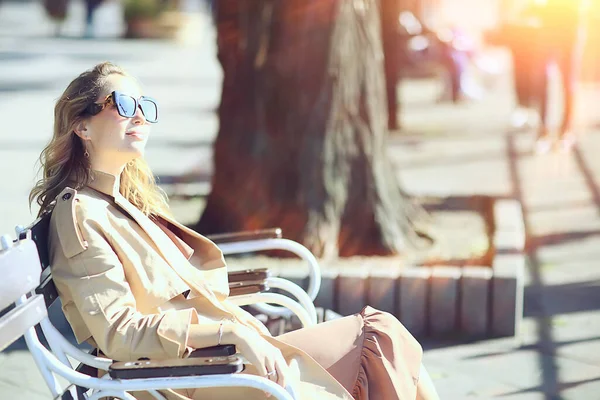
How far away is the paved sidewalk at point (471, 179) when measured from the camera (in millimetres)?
4457

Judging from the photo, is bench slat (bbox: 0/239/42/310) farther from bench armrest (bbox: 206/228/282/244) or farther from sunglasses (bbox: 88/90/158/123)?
bench armrest (bbox: 206/228/282/244)

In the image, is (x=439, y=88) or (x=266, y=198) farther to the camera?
(x=439, y=88)

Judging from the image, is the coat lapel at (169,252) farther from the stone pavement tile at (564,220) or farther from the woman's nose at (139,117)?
the stone pavement tile at (564,220)

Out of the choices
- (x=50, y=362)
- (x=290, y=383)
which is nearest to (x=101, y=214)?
(x=50, y=362)

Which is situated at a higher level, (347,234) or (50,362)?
(50,362)

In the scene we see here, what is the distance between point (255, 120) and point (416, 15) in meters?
14.2

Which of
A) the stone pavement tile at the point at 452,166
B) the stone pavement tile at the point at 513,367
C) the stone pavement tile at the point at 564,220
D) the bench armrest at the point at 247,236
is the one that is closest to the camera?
the bench armrest at the point at 247,236

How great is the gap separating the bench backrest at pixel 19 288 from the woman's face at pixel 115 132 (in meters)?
0.36

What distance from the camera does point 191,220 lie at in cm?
673

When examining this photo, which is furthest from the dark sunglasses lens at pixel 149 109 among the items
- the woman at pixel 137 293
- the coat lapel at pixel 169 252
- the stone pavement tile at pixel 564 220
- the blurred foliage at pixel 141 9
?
the blurred foliage at pixel 141 9

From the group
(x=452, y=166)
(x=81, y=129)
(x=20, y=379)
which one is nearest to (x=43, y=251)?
(x=81, y=129)

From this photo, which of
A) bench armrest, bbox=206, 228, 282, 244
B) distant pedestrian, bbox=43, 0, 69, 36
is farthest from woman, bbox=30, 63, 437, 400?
distant pedestrian, bbox=43, 0, 69, 36

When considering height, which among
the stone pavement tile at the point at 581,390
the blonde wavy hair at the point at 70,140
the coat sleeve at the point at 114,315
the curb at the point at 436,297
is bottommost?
the stone pavement tile at the point at 581,390

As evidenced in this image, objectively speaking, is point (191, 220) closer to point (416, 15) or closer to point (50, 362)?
point (50, 362)
